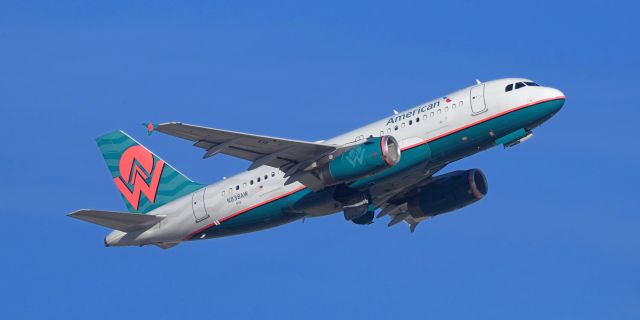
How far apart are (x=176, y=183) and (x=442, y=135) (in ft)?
54.3

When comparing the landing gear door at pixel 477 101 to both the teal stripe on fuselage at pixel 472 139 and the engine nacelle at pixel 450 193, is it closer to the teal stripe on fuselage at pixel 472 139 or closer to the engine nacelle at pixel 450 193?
the teal stripe on fuselage at pixel 472 139

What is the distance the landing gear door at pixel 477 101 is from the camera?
2395 inches

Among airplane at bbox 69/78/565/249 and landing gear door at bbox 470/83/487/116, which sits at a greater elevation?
landing gear door at bbox 470/83/487/116

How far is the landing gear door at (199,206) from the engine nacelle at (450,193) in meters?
11.2

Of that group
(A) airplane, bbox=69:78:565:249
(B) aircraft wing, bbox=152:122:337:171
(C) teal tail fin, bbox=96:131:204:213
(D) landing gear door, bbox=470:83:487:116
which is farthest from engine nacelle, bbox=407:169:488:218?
(C) teal tail fin, bbox=96:131:204:213

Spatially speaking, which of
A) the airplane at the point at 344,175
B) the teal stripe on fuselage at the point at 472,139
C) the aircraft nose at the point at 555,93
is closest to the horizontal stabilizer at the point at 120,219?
the airplane at the point at 344,175

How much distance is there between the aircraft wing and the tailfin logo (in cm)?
1078

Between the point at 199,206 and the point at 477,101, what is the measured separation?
15831 mm

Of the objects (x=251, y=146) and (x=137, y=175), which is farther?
(x=137, y=175)

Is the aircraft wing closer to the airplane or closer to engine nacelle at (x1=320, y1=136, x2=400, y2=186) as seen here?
the airplane

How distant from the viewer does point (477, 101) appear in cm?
6109

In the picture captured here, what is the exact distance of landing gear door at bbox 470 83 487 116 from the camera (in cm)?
6084

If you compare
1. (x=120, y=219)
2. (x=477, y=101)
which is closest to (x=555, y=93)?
(x=477, y=101)

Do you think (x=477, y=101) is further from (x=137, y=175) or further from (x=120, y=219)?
Result: (x=137, y=175)
